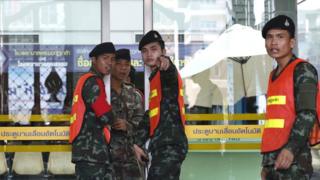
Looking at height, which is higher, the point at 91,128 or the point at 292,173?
the point at 91,128

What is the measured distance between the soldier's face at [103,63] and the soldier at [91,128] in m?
0.09

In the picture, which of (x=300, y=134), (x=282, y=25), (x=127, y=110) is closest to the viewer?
(x=300, y=134)

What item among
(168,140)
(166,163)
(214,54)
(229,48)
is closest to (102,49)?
(168,140)

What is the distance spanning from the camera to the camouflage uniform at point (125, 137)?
4.64 m

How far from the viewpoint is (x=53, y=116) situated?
19.2ft

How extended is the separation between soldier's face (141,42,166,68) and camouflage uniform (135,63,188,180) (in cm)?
12

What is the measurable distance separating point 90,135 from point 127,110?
2.43 feet

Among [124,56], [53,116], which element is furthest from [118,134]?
[53,116]

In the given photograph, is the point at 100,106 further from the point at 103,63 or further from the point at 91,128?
the point at 103,63

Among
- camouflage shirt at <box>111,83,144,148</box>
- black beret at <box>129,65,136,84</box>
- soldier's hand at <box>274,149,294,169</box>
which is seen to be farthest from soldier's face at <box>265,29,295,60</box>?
black beret at <box>129,65,136,84</box>

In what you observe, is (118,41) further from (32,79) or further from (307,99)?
(307,99)

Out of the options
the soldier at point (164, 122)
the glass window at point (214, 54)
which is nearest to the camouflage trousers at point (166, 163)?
the soldier at point (164, 122)

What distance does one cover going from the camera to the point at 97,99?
13.1 feet

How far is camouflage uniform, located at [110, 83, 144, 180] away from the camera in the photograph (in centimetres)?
464
